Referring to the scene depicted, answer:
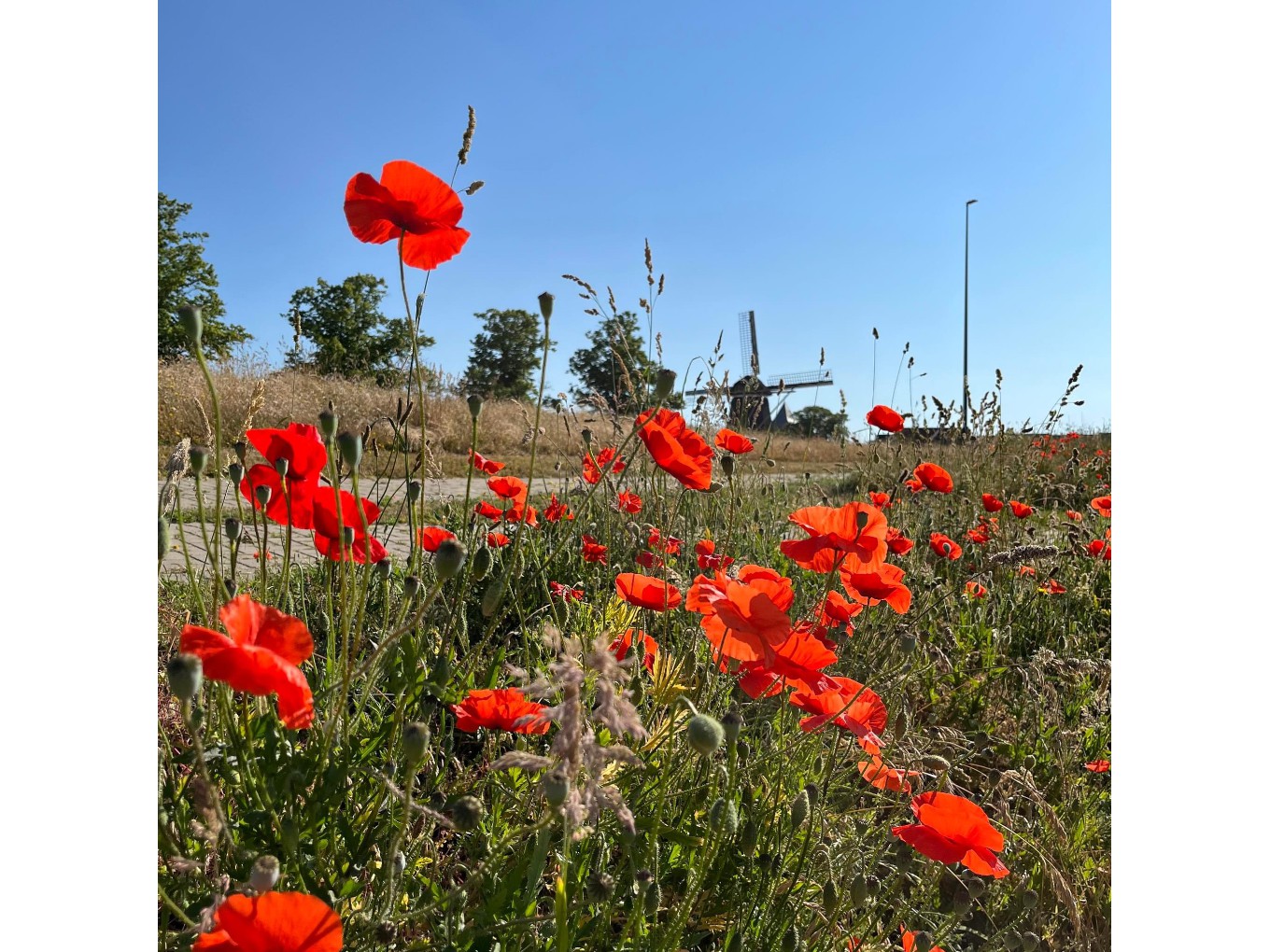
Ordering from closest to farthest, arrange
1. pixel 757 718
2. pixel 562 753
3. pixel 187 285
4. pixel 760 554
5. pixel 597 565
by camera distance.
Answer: pixel 562 753 → pixel 757 718 → pixel 597 565 → pixel 760 554 → pixel 187 285

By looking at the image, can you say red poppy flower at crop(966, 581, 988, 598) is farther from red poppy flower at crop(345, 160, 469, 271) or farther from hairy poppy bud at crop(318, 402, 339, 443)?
hairy poppy bud at crop(318, 402, 339, 443)

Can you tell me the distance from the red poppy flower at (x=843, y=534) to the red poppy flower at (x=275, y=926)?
0.88 meters

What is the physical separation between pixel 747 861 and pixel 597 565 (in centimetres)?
160

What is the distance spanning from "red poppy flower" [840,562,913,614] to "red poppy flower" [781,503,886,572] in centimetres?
2

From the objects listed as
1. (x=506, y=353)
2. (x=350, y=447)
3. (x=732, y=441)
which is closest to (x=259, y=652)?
(x=350, y=447)

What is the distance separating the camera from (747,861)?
4.08 ft

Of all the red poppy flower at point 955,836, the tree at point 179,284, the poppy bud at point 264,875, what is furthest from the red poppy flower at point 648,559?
the tree at point 179,284

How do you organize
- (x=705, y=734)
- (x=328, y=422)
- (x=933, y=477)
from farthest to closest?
1. (x=933, y=477)
2. (x=328, y=422)
3. (x=705, y=734)

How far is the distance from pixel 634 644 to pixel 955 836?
2.09ft

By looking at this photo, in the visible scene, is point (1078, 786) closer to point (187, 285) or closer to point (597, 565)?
point (597, 565)

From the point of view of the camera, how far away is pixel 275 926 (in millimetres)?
557

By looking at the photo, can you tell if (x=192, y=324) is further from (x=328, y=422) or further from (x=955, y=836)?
(x=955, y=836)

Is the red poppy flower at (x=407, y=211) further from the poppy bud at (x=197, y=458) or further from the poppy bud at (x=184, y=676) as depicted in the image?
the poppy bud at (x=184, y=676)
